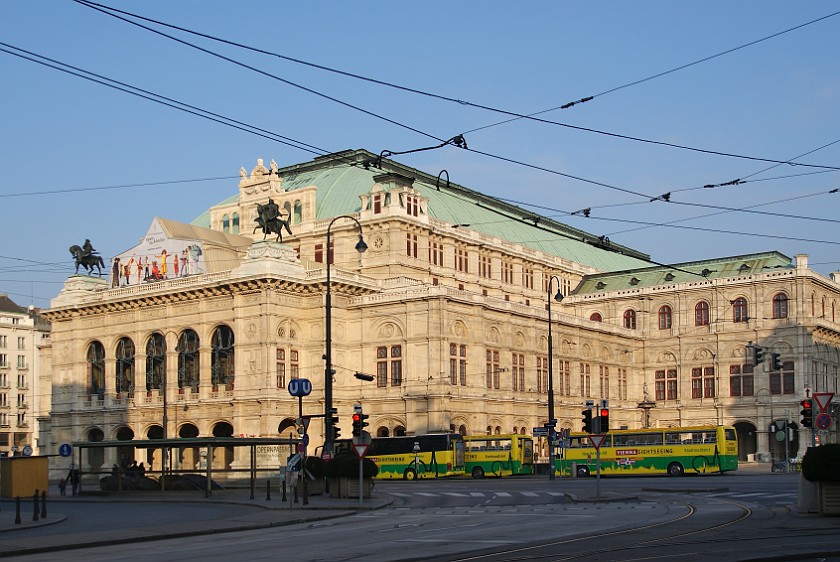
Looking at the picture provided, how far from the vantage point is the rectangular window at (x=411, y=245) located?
95.3m

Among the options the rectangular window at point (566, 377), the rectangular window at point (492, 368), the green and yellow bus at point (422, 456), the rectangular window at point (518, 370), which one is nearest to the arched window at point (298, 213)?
the rectangular window at point (492, 368)

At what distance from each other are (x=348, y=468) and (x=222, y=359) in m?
42.9

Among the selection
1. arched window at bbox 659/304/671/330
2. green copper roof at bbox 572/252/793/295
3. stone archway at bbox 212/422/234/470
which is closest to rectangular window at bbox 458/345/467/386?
stone archway at bbox 212/422/234/470

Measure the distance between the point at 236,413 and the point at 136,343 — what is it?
1388 cm

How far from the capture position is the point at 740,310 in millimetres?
105625

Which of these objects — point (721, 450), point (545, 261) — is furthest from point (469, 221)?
point (721, 450)

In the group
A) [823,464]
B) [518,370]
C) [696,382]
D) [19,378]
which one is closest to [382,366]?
[518,370]

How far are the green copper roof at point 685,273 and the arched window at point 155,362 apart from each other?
150 feet

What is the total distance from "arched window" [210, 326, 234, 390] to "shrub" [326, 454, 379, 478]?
40.9 m

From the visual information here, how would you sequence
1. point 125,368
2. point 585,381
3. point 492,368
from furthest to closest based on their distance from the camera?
point 585,381 → point 125,368 → point 492,368

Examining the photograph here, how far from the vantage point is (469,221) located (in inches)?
4240

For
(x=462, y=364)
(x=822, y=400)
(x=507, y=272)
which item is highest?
(x=507, y=272)

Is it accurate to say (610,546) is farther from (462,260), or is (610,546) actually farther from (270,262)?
(462,260)

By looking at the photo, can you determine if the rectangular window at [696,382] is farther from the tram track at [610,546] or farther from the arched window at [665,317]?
the tram track at [610,546]
